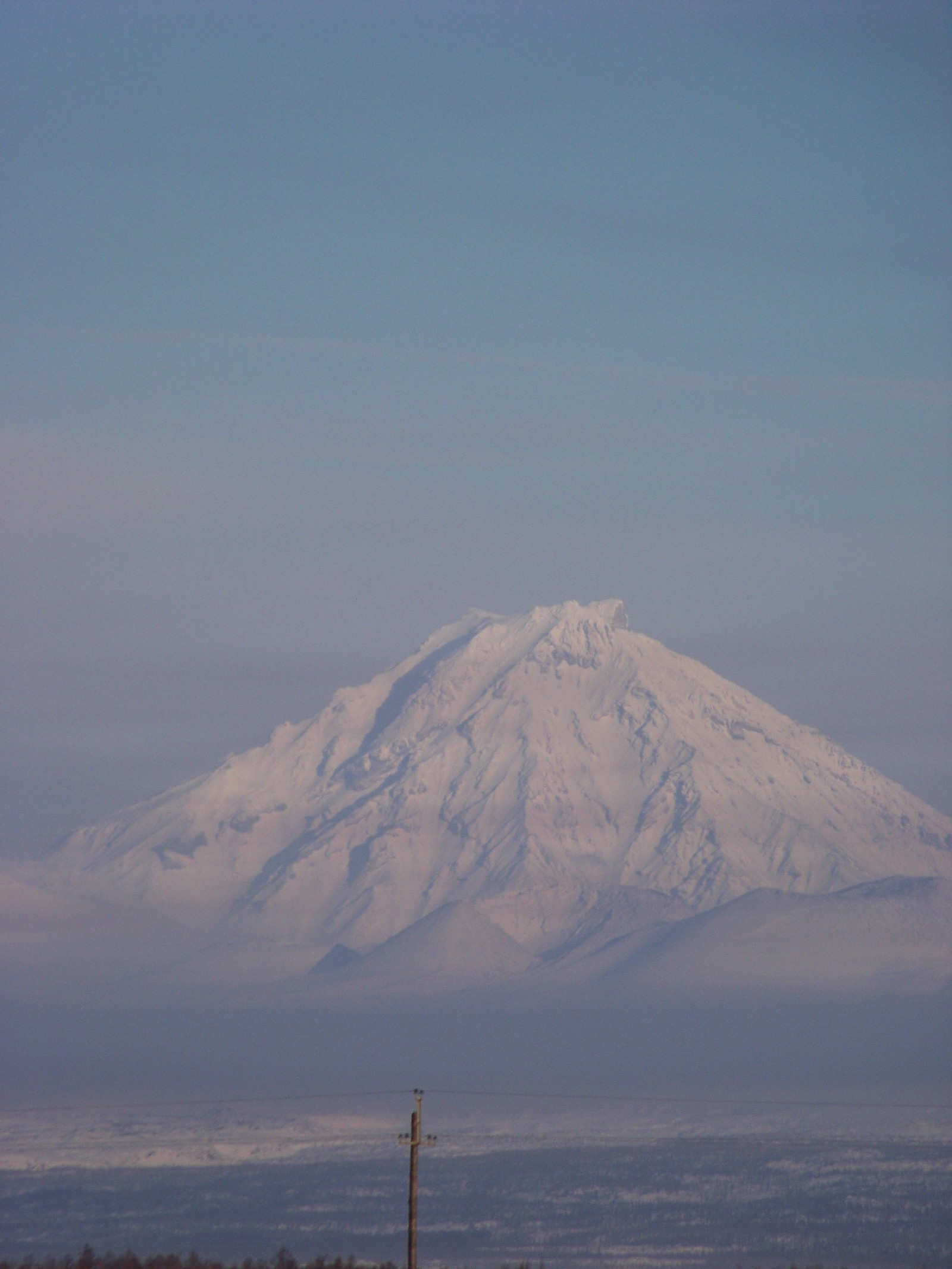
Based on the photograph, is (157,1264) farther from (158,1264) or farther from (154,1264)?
(154,1264)

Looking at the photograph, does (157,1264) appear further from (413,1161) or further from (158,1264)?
(413,1161)

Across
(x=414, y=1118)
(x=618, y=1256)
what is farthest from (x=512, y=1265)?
(x=414, y=1118)

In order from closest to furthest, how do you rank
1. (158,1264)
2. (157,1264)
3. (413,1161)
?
(413,1161) < (157,1264) < (158,1264)

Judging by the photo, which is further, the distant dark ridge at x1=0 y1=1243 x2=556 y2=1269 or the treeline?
the distant dark ridge at x1=0 y1=1243 x2=556 y2=1269

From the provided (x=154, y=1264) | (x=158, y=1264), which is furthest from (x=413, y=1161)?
(x=158, y=1264)

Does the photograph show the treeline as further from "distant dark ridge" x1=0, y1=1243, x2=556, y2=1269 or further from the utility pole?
the utility pole

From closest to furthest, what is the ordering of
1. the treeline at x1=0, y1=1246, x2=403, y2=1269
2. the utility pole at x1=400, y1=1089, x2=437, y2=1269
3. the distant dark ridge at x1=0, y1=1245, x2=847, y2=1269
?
the utility pole at x1=400, y1=1089, x2=437, y2=1269 < the treeline at x1=0, y1=1246, x2=403, y2=1269 < the distant dark ridge at x1=0, y1=1245, x2=847, y2=1269

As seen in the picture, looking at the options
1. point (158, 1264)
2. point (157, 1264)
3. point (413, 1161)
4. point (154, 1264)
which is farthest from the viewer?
point (158, 1264)

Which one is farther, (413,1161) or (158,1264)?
(158,1264)

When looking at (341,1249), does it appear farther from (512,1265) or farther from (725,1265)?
(725,1265)

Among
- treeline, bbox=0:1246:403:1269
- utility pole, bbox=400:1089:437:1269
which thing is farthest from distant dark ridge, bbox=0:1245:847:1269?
utility pole, bbox=400:1089:437:1269

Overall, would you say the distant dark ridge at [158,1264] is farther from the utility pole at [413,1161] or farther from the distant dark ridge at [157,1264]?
the utility pole at [413,1161]

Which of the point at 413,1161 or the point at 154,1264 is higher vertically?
the point at 413,1161
